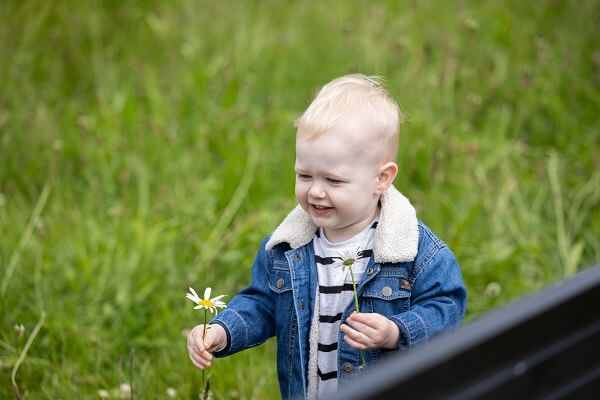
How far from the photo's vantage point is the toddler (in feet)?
6.84

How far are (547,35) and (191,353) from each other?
4.04m

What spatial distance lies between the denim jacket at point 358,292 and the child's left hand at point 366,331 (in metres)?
0.06

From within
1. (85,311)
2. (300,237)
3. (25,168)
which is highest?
(300,237)

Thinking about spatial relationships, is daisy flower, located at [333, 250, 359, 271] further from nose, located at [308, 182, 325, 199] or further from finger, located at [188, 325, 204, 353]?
finger, located at [188, 325, 204, 353]

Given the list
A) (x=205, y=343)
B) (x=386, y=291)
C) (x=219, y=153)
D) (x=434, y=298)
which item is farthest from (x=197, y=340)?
(x=219, y=153)

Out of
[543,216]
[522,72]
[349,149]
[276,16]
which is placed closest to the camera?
[349,149]

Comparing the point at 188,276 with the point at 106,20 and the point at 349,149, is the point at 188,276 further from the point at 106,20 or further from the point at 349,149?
the point at 106,20

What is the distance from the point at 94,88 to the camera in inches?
188

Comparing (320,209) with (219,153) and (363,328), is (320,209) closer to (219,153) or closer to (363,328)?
(363,328)

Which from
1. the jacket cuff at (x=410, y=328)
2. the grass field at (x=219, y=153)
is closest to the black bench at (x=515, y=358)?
the jacket cuff at (x=410, y=328)

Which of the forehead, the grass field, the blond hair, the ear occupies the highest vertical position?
the blond hair

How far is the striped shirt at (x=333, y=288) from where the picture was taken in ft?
7.13

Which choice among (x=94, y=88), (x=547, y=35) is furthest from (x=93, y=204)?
Answer: (x=547, y=35)

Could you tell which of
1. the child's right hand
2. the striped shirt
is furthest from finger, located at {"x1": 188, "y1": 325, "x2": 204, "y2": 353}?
the striped shirt
